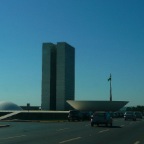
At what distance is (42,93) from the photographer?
178625 mm

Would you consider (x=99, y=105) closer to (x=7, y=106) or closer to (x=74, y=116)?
(x=7, y=106)

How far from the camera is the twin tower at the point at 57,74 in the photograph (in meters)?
173

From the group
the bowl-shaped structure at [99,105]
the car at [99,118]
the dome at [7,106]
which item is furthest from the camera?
the dome at [7,106]

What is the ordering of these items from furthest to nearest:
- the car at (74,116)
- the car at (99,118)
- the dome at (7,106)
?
the dome at (7,106), the car at (74,116), the car at (99,118)

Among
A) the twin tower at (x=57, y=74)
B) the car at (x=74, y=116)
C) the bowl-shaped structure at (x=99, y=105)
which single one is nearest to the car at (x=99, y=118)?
the car at (x=74, y=116)

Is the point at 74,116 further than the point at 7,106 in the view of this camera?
No

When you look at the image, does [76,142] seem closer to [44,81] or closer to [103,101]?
[103,101]

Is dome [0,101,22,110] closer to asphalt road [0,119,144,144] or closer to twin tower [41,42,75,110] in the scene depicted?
twin tower [41,42,75,110]

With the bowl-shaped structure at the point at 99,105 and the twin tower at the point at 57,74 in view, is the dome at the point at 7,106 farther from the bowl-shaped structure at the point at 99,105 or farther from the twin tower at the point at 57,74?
the bowl-shaped structure at the point at 99,105

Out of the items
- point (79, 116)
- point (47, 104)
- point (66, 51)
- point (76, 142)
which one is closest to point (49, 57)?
point (66, 51)

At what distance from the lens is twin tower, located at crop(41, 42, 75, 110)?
569ft

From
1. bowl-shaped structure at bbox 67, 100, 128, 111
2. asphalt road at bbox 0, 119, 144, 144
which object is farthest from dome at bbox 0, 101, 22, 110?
Answer: asphalt road at bbox 0, 119, 144, 144

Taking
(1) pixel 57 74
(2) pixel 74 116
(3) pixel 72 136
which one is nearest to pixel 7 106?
(1) pixel 57 74

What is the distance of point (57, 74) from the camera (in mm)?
174250
